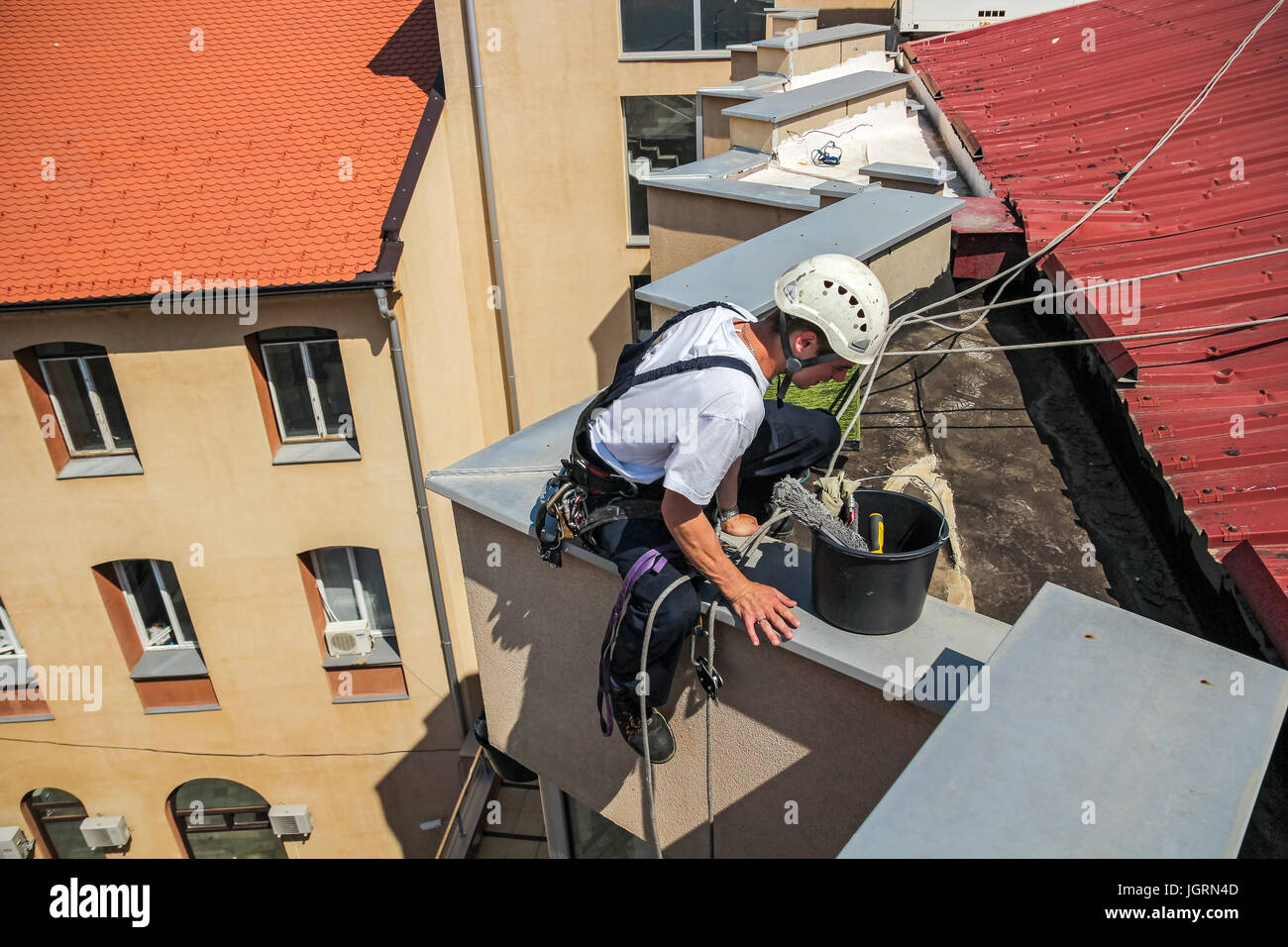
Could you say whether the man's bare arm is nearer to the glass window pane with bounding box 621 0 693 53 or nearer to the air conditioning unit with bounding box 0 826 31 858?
the glass window pane with bounding box 621 0 693 53

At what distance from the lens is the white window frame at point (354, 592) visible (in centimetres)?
1323

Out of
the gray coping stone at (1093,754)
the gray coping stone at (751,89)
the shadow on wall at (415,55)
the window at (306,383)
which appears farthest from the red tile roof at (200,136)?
the gray coping stone at (1093,754)

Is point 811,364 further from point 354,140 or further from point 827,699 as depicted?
point 354,140

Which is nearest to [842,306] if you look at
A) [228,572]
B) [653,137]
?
[228,572]

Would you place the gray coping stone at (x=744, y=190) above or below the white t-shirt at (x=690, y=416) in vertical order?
above

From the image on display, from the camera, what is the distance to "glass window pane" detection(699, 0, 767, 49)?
1416 cm

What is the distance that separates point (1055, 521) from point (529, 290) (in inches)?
481

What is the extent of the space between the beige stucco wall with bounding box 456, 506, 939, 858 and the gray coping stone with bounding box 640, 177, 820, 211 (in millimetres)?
3860

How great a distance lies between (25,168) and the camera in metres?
12.4

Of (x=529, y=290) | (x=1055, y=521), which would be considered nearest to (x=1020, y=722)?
(x=1055, y=521)

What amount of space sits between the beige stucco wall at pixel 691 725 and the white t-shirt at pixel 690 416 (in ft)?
2.28

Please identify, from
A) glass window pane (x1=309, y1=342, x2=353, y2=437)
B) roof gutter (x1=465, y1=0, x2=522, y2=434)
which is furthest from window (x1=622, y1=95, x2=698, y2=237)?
glass window pane (x1=309, y1=342, x2=353, y2=437)

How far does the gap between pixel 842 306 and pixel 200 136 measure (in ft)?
41.8

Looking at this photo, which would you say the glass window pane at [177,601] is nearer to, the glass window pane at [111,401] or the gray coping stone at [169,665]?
the gray coping stone at [169,665]
